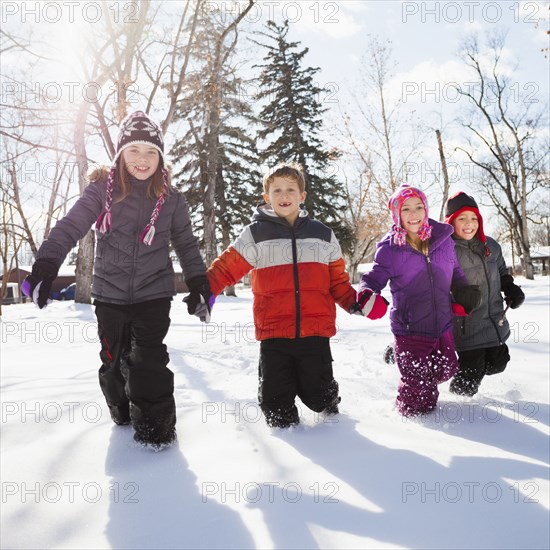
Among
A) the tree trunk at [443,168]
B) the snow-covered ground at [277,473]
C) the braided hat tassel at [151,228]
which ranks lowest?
the snow-covered ground at [277,473]

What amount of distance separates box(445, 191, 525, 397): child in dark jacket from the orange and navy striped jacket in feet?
3.51

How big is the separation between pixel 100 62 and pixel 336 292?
11.2 meters

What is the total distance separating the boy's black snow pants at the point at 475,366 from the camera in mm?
3174

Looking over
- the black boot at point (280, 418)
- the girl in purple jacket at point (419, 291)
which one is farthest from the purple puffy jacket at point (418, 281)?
the black boot at point (280, 418)

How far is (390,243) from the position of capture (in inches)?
117

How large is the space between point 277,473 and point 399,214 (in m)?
1.84

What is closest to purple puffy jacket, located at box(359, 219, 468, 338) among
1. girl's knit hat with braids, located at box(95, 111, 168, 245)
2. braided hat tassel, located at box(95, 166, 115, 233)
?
girl's knit hat with braids, located at box(95, 111, 168, 245)

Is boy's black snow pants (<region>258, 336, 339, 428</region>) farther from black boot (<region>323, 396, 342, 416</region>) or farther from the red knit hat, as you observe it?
the red knit hat

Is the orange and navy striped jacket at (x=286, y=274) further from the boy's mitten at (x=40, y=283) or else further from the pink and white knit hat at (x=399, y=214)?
the boy's mitten at (x=40, y=283)

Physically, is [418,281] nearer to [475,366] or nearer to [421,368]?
[421,368]

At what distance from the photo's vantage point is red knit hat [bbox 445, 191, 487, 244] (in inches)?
129

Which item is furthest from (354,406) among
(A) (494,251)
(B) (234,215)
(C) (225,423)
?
(B) (234,215)

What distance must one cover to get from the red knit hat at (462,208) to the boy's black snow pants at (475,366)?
0.83 metres

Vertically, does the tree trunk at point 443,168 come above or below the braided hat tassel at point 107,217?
above
